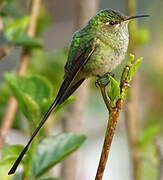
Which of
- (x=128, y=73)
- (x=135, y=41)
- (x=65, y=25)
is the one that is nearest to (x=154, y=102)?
(x=135, y=41)

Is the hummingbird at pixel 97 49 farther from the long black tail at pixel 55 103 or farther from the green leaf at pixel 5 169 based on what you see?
the green leaf at pixel 5 169

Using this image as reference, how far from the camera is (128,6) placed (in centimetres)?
199

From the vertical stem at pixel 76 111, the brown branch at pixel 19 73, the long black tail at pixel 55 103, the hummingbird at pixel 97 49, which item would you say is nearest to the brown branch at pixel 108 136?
the long black tail at pixel 55 103

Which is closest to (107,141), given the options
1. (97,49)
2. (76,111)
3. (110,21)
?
(97,49)

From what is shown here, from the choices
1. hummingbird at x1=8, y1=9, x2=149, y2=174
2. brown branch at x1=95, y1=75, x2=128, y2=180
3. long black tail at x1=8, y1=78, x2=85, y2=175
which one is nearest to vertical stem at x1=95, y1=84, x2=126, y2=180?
brown branch at x1=95, y1=75, x2=128, y2=180

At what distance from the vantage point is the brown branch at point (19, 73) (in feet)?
5.68

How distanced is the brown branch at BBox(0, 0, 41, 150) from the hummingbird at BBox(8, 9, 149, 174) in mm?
291

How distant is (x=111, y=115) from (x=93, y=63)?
0.63m

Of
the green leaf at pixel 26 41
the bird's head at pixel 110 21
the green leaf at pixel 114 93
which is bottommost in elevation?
the green leaf at pixel 26 41

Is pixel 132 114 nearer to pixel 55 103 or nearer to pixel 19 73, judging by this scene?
pixel 19 73

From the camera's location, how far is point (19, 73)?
201cm

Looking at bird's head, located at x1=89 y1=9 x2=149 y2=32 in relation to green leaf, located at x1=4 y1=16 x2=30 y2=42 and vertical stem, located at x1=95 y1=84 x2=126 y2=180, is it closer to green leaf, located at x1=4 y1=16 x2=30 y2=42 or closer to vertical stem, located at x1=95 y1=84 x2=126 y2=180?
green leaf, located at x1=4 y1=16 x2=30 y2=42

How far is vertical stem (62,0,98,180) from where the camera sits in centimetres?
186

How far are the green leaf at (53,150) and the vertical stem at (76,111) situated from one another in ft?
1.08
